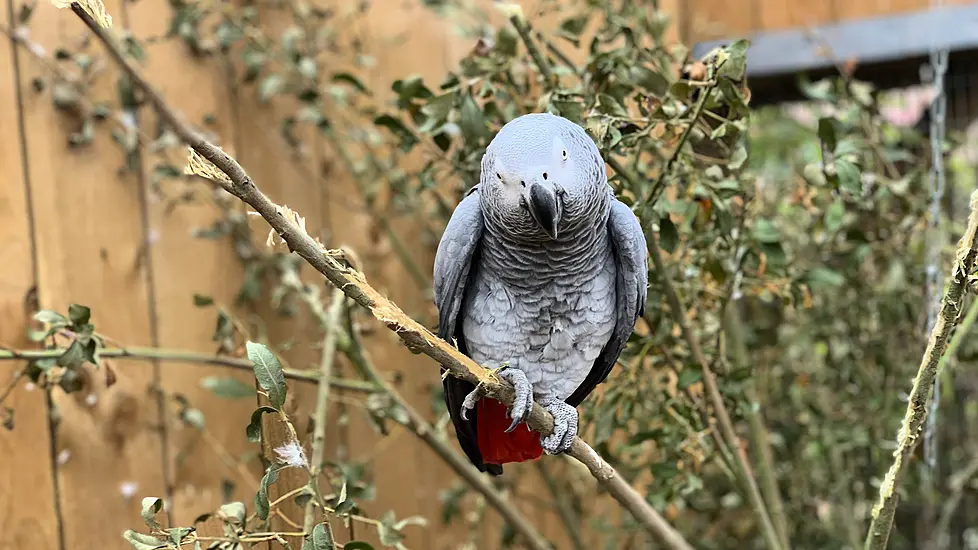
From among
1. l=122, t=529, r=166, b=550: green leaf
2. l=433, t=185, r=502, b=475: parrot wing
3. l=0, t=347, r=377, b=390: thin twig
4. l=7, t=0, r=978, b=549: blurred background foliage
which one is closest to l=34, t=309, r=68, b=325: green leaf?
l=0, t=347, r=377, b=390: thin twig

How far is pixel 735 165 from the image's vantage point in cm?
67

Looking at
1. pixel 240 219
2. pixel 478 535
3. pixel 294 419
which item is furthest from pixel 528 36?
pixel 478 535

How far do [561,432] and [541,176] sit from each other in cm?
21

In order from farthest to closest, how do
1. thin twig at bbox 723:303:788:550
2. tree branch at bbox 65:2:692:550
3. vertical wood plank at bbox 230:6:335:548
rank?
vertical wood plank at bbox 230:6:335:548, thin twig at bbox 723:303:788:550, tree branch at bbox 65:2:692:550

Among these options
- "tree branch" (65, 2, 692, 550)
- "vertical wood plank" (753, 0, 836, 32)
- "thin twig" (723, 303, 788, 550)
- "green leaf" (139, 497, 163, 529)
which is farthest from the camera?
"vertical wood plank" (753, 0, 836, 32)

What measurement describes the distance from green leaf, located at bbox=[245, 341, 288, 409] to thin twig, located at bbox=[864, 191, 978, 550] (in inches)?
17.9

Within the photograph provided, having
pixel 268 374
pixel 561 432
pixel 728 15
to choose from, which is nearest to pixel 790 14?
pixel 728 15

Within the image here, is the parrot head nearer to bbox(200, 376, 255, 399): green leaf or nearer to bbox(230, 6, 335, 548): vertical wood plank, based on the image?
bbox(200, 376, 255, 399): green leaf

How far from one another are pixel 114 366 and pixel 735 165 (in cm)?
81

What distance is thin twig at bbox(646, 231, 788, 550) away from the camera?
71 cm

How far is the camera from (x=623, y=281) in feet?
1.98

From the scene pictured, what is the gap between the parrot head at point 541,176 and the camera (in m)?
0.44

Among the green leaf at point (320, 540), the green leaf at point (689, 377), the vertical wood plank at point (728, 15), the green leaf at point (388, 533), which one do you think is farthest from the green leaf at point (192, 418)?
the vertical wood plank at point (728, 15)

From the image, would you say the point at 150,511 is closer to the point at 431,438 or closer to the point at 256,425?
the point at 256,425
